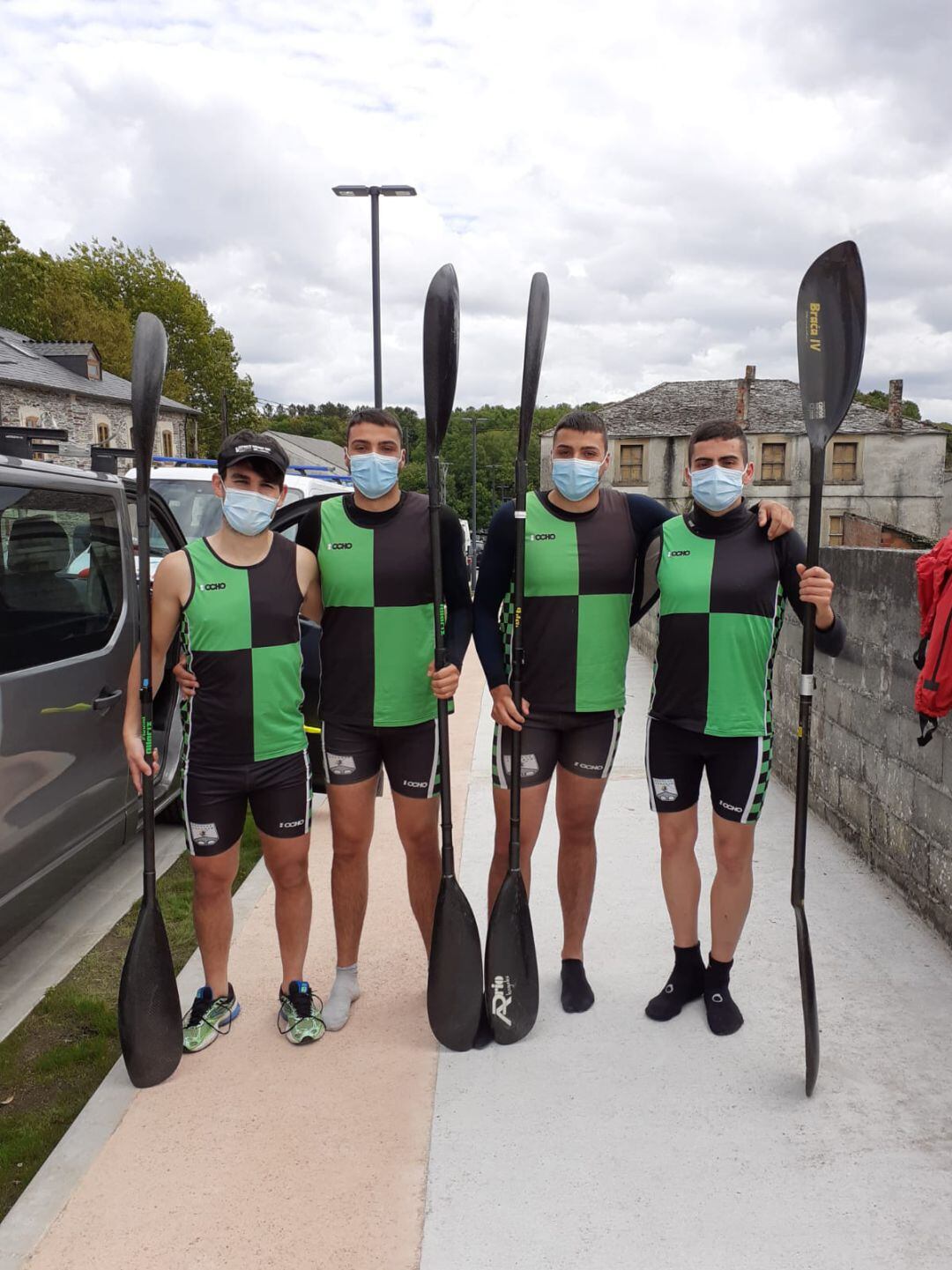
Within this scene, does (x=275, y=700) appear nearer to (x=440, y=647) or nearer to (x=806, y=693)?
(x=440, y=647)

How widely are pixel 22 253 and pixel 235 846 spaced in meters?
55.1

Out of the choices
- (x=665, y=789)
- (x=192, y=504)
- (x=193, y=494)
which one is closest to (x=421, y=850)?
(x=665, y=789)

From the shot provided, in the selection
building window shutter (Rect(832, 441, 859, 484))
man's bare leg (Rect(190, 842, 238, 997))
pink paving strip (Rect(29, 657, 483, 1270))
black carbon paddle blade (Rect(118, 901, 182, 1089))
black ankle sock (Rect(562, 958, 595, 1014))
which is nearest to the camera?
pink paving strip (Rect(29, 657, 483, 1270))

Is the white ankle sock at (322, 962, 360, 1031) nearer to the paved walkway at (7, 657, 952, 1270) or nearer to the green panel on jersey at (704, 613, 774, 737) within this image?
the paved walkway at (7, 657, 952, 1270)

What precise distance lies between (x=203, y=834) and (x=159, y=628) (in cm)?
66

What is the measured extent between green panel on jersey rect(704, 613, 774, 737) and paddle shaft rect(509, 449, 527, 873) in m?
0.61

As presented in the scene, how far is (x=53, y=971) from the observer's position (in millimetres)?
3986

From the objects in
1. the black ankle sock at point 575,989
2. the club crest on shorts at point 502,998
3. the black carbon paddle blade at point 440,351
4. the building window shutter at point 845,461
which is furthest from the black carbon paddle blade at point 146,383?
the building window shutter at point 845,461

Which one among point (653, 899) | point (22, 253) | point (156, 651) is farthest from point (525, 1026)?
point (22, 253)

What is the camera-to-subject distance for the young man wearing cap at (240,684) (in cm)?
313

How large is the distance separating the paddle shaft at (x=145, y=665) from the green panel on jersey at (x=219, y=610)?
14cm

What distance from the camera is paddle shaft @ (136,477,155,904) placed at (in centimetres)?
312

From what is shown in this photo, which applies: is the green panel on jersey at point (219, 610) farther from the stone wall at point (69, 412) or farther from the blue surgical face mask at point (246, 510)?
the stone wall at point (69, 412)

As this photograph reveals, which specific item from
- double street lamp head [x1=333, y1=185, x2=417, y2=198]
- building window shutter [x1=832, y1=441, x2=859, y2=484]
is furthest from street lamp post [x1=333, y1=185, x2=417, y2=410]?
building window shutter [x1=832, y1=441, x2=859, y2=484]
